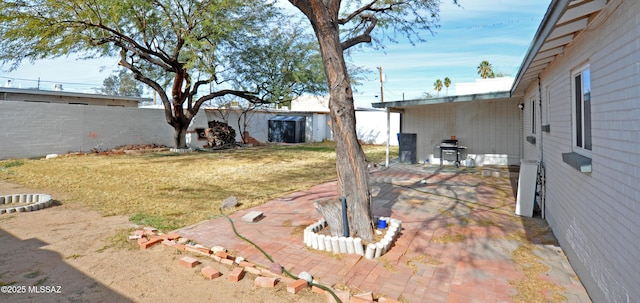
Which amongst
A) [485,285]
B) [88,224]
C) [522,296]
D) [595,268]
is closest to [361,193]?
[485,285]

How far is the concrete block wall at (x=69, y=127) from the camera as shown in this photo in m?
11.2

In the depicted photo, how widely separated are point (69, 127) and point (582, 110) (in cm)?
1549

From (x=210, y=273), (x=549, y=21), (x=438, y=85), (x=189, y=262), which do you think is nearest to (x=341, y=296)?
(x=210, y=273)

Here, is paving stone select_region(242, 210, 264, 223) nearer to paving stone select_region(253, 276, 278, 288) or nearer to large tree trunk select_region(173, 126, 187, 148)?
paving stone select_region(253, 276, 278, 288)

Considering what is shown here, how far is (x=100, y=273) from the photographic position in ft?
9.64

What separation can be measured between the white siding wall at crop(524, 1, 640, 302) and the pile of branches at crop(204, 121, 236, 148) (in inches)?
622

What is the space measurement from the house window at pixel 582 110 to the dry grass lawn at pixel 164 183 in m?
4.40

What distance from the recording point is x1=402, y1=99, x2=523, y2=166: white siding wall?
10.1m

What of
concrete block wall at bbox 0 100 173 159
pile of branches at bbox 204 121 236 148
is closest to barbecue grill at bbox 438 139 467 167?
pile of branches at bbox 204 121 236 148

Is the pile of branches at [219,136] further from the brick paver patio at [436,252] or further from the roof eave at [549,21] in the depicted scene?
the roof eave at [549,21]

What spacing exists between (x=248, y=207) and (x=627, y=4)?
16.0 ft

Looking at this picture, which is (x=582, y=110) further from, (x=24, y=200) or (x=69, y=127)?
(x=69, y=127)

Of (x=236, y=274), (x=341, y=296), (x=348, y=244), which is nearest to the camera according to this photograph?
(x=341, y=296)

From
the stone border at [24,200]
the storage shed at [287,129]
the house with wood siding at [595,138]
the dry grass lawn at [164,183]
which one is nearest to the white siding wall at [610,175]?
the house with wood siding at [595,138]
